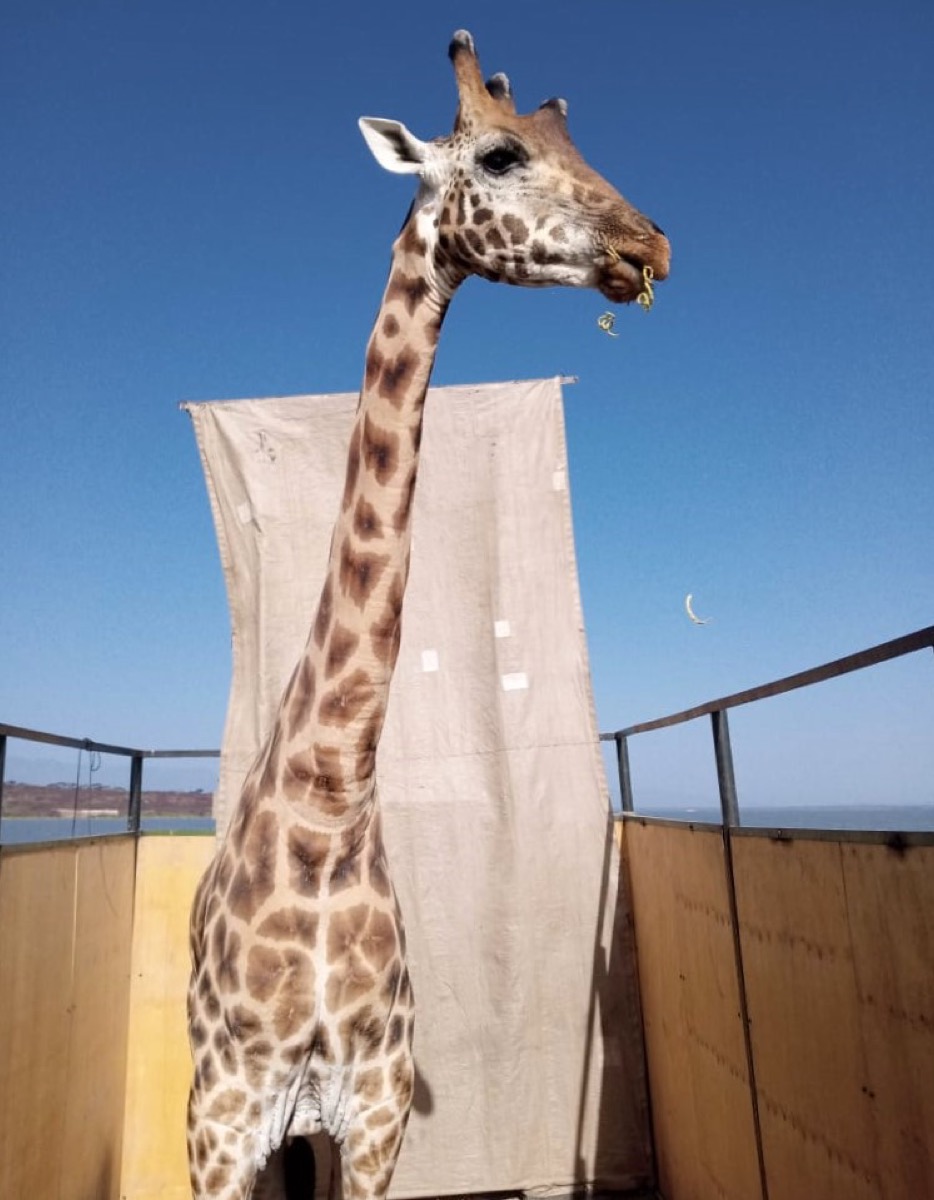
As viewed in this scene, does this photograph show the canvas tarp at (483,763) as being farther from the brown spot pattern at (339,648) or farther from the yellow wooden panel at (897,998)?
the yellow wooden panel at (897,998)

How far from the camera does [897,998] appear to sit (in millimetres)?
1524

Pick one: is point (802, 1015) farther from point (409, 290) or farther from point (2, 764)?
point (2, 764)

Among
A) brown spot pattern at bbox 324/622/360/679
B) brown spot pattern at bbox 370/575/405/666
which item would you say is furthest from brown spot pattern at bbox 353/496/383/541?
brown spot pattern at bbox 324/622/360/679

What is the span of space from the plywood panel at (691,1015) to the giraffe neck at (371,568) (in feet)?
3.85

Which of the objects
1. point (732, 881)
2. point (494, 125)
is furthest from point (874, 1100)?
point (494, 125)

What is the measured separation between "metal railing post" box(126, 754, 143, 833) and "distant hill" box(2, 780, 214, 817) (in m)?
0.03

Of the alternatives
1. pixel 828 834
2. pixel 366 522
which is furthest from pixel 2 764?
pixel 828 834

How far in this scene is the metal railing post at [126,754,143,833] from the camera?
388 cm

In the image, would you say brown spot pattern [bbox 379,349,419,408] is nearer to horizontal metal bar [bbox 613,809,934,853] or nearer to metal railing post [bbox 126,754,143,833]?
horizontal metal bar [bbox 613,809,934,853]

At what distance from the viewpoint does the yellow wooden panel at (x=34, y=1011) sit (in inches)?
101

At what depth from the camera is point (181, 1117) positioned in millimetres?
3631

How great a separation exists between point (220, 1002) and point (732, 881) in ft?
4.50

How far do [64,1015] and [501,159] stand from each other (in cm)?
304

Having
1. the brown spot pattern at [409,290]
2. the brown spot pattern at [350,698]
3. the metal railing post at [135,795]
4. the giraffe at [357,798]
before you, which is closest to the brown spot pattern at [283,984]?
the giraffe at [357,798]
